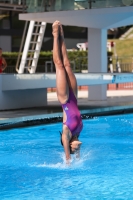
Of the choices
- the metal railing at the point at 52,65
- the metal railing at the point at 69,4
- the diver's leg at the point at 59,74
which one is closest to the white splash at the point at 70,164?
the diver's leg at the point at 59,74

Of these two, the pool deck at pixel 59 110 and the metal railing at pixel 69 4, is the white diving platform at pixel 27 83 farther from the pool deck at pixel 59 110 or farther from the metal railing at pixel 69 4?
the metal railing at pixel 69 4

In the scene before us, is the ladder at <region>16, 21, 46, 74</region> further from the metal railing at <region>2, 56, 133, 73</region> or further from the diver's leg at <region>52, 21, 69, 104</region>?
the diver's leg at <region>52, 21, 69, 104</region>

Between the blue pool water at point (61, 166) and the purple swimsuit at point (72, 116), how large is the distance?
758mm

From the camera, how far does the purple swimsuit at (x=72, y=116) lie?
8.91 metres

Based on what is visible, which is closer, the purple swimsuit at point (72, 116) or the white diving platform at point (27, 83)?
the purple swimsuit at point (72, 116)

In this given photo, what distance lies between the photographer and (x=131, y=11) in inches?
736

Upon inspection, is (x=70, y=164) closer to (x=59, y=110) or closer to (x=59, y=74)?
(x=59, y=74)

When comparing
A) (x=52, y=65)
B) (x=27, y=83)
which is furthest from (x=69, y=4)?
(x=52, y=65)

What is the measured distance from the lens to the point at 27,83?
17141 mm

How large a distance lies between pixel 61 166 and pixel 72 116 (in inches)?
50.3

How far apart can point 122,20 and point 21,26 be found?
1796 cm

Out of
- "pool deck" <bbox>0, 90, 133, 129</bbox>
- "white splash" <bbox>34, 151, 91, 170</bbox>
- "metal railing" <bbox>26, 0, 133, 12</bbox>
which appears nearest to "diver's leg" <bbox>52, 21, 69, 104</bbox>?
"white splash" <bbox>34, 151, 91, 170</bbox>

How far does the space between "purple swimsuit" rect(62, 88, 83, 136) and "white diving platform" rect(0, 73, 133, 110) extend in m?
7.98

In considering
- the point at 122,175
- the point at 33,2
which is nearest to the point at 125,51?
the point at 33,2
